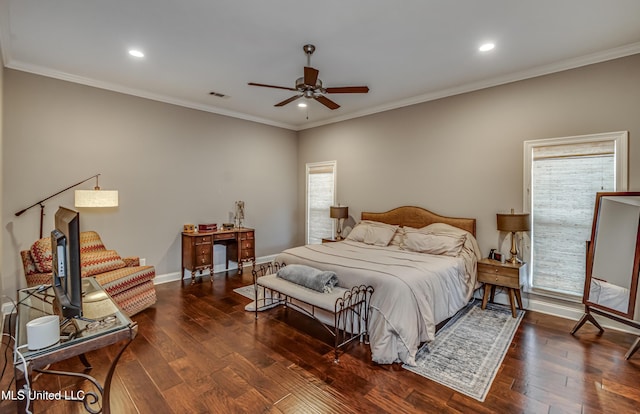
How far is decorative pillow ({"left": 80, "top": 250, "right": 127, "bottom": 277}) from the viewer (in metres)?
3.48

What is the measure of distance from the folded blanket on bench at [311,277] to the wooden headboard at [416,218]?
7.26 ft

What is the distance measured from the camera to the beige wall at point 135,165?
370 cm

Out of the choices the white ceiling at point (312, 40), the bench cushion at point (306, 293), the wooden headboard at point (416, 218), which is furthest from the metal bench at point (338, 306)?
the white ceiling at point (312, 40)

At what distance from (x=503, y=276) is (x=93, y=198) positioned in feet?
17.0

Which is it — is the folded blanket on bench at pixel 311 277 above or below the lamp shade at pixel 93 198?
below

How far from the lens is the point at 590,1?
2475 mm

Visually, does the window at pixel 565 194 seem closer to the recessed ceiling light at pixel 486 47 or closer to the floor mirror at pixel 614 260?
the floor mirror at pixel 614 260

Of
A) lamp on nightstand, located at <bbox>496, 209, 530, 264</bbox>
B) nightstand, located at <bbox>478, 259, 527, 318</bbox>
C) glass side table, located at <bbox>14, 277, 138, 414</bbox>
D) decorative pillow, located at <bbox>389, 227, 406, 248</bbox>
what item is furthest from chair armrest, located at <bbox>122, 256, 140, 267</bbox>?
lamp on nightstand, located at <bbox>496, 209, 530, 264</bbox>

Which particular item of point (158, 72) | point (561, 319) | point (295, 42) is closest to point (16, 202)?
→ point (158, 72)

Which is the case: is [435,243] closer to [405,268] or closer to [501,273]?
[501,273]

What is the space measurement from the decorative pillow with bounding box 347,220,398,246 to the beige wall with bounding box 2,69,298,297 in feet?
Result: 7.33

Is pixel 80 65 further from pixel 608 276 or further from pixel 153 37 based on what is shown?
pixel 608 276

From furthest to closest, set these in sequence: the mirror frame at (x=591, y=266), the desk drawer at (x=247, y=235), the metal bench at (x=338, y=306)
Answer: the desk drawer at (x=247, y=235)
the mirror frame at (x=591, y=266)
the metal bench at (x=338, y=306)

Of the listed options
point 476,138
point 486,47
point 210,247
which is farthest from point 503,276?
point 210,247
